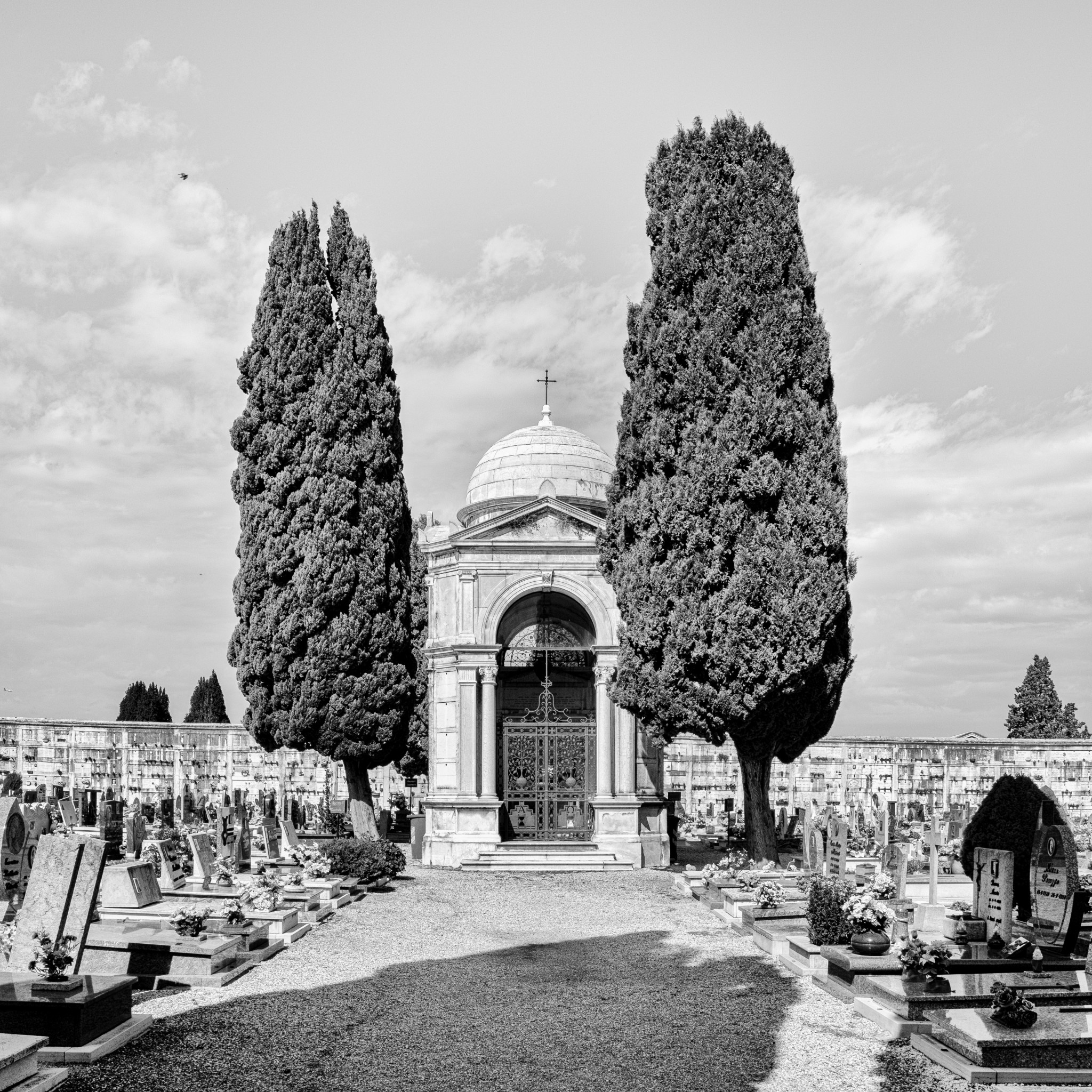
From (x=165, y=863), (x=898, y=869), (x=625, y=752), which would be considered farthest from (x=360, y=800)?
(x=898, y=869)

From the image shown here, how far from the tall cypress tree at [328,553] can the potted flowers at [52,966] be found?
13.3m

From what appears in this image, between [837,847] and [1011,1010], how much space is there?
10968 millimetres

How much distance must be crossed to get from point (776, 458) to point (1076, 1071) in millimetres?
11518

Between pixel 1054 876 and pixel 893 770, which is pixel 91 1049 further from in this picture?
Answer: pixel 893 770

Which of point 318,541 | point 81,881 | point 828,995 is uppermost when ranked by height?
point 318,541

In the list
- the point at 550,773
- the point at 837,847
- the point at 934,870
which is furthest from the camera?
the point at 550,773

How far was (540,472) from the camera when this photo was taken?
29.5m

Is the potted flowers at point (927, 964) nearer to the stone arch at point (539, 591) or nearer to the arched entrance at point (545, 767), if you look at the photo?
the stone arch at point (539, 591)

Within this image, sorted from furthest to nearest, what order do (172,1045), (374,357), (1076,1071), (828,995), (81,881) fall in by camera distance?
(374,357) → (828,995) → (81,881) → (172,1045) → (1076,1071)

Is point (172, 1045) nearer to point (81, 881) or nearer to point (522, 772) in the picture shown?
point (81, 881)

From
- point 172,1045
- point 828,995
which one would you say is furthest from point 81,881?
point 828,995

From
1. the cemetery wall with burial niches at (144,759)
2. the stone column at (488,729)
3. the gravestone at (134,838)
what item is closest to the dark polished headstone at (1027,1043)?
the gravestone at (134,838)

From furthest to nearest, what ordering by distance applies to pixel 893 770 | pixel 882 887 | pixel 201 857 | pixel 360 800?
pixel 893 770
pixel 360 800
pixel 201 857
pixel 882 887

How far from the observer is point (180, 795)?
31703 mm
